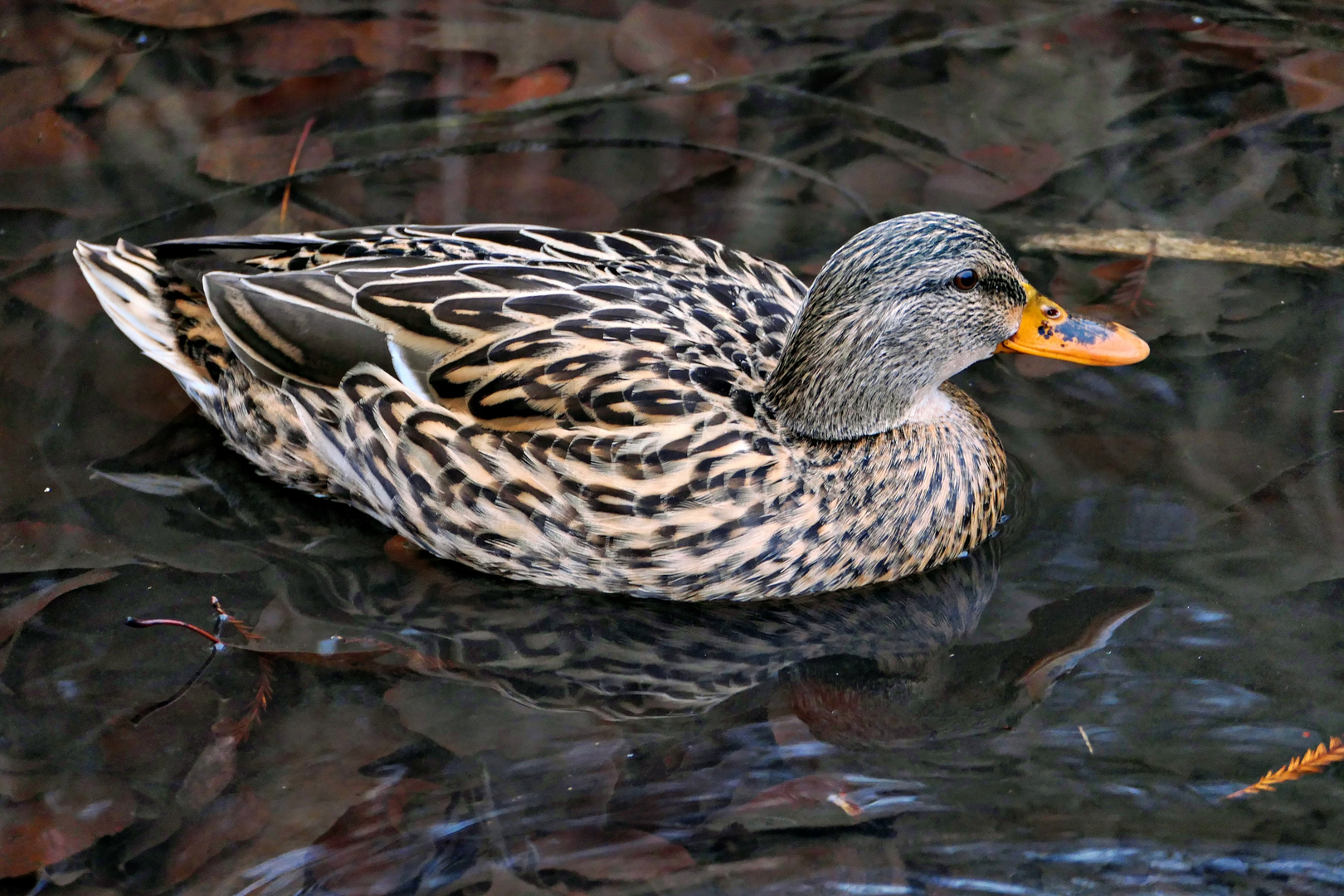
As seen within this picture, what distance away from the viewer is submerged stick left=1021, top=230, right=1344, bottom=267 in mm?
5691

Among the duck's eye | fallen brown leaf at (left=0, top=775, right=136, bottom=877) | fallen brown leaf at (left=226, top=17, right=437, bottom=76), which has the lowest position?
fallen brown leaf at (left=0, top=775, right=136, bottom=877)

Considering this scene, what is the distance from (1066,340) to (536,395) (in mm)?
1856

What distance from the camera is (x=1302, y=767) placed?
4035mm

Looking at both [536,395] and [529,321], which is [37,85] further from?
[536,395]

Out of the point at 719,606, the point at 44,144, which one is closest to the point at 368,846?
the point at 719,606

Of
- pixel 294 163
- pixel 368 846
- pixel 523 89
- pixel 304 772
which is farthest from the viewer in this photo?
pixel 523 89

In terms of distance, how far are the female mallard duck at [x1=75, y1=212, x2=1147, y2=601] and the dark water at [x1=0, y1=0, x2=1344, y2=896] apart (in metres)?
0.23

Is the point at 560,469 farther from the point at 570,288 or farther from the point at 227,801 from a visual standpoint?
the point at 227,801

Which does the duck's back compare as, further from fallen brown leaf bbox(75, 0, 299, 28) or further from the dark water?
fallen brown leaf bbox(75, 0, 299, 28)

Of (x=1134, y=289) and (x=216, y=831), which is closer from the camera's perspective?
(x=216, y=831)

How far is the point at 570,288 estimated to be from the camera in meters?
4.77

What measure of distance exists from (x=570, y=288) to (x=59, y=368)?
2.23 metres

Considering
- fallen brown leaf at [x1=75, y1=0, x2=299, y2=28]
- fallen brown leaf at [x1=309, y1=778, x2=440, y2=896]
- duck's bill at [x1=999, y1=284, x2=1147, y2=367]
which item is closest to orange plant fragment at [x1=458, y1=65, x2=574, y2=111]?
fallen brown leaf at [x1=75, y1=0, x2=299, y2=28]

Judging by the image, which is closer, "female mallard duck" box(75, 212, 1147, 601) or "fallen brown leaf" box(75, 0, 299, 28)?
Result: "female mallard duck" box(75, 212, 1147, 601)
